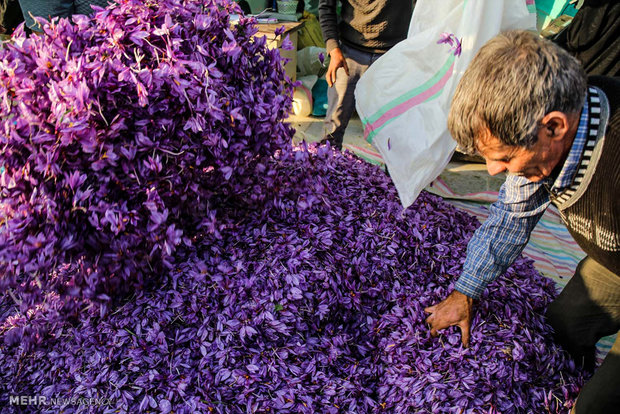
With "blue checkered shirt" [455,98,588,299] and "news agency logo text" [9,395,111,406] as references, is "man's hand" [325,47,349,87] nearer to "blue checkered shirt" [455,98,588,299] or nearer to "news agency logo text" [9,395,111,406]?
"blue checkered shirt" [455,98,588,299]

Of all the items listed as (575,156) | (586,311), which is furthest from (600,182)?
(586,311)

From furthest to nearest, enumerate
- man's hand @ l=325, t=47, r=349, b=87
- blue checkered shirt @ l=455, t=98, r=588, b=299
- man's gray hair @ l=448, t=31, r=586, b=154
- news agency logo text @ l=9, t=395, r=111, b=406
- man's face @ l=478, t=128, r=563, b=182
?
man's hand @ l=325, t=47, r=349, b=87 → blue checkered shirt @ l=455, t=98, r=588, b=299 → news agency logo text @ l=9, t=395, r=111, b=406 → man's face @ l=478, t=128, r=563, b=182 → man's gray hair @ l=448, t=31, r=586, b=154

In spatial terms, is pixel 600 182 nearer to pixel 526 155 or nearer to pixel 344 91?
pixel 526 155

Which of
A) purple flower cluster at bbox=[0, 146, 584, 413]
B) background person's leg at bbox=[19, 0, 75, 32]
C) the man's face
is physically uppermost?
the man's face

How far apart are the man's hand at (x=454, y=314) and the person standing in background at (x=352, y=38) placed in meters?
1.85

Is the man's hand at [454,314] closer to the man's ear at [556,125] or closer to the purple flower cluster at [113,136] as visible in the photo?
the man's ear at [556,125]

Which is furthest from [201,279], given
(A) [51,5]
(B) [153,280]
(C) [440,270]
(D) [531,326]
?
(A) [51,5]

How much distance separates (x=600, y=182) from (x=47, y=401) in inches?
90.0

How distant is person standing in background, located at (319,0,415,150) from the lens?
344cm

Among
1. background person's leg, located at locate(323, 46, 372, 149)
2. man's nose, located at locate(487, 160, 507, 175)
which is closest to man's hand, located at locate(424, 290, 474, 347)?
man's nose, located at locate(487, 160, 507, 175)

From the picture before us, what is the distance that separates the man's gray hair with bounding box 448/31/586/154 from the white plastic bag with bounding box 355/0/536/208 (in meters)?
1.04

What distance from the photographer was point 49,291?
1.65 m

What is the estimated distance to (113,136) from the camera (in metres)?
1.52

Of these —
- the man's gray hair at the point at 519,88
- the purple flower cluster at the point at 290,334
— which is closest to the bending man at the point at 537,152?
the man's gray hair at the point at 519,88
